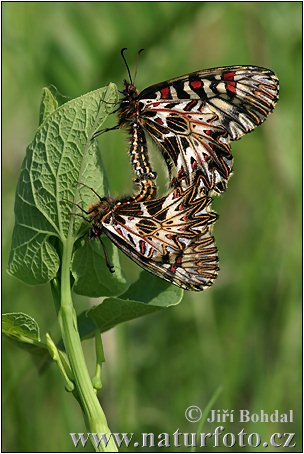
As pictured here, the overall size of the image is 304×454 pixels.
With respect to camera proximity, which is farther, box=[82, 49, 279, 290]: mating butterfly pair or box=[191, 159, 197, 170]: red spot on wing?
box=[191, 159, 197, 170]: red spot on wing

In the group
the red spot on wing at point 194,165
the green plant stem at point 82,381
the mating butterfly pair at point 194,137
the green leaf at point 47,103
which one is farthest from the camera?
the red spot on wing at point 194,165

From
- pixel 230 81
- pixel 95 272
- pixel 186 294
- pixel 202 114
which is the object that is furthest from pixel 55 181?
pixel 186 294

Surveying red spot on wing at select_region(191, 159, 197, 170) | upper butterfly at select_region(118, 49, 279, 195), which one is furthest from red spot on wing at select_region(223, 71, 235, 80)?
red spot on wing at select_region(191, 159, 197, 170)

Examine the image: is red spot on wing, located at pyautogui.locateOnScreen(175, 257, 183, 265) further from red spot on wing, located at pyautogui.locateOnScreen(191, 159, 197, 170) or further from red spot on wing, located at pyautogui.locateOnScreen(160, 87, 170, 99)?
red spot on wing, located at pyautogui.locateOnScreen(160, 87, 170, 99)

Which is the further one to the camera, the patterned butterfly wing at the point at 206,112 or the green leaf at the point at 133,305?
the patterned butterfly wing at the point at 206,112

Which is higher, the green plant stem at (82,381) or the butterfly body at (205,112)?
the butterfly body at (205,112)

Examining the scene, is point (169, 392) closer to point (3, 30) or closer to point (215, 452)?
point (215, 452)

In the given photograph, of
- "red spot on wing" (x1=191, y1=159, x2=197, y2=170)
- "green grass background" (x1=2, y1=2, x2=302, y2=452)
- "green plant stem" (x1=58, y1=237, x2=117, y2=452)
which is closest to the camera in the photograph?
"green plant stem" (x1=58, y1=237, x2=117, y2=452)

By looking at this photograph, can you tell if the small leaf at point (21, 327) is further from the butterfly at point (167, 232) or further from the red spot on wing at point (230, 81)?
the red spot on wing at point (230, 81)

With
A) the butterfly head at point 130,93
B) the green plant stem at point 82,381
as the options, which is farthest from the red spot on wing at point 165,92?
the green plant stem at point 82,381
